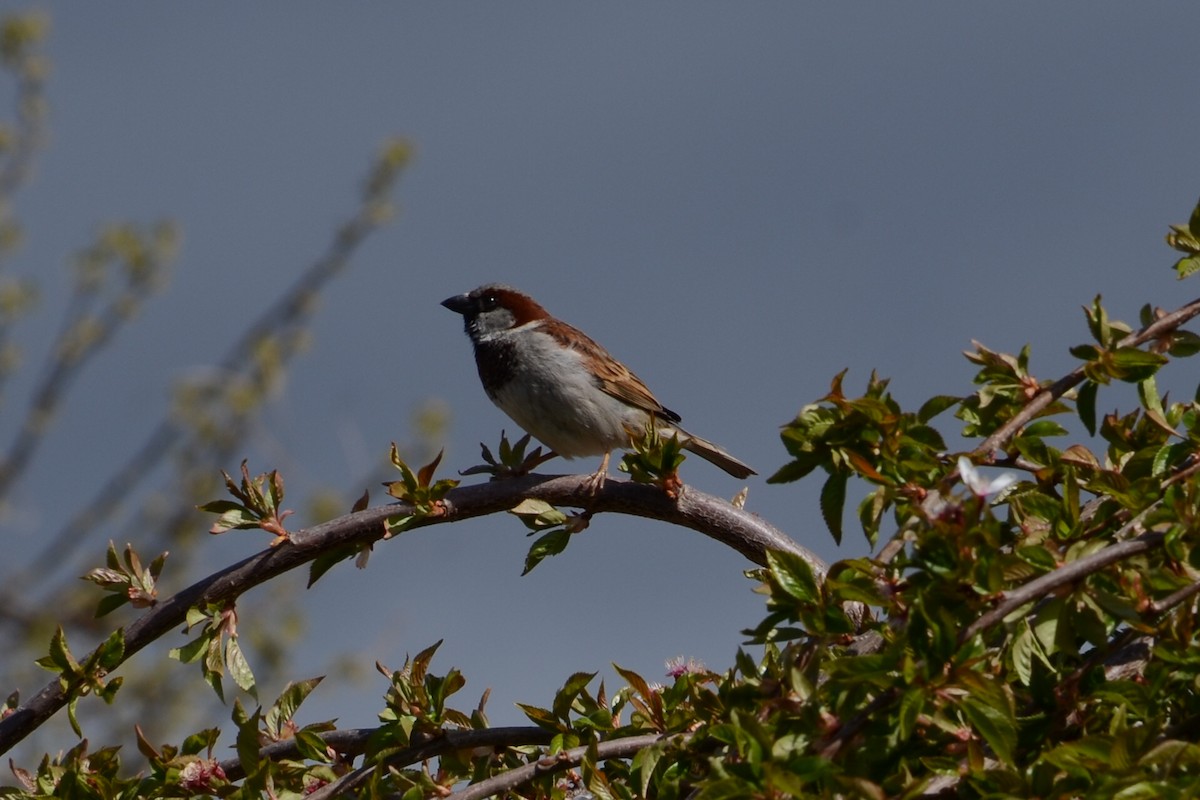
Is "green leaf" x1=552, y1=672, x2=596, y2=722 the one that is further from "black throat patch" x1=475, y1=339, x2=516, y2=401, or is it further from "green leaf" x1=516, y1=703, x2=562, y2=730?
"black throat patch" x1=475, y1=339, x2=516, y2=401

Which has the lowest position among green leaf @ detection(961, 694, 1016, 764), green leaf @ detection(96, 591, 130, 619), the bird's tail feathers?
green leaf @ detection(961, 694, 1016, 764)

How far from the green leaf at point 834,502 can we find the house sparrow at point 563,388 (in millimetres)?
3221

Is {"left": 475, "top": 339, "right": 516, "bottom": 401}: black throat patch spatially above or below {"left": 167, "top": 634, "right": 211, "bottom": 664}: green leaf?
above

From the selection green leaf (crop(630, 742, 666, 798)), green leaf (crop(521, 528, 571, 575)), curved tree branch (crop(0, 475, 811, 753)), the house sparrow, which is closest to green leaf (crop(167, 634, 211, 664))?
curved tree branch (crop(0, 475, 811, 753))

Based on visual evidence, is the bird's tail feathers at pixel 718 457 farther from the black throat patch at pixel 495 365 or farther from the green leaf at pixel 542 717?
the green leaf at pixel 542 717

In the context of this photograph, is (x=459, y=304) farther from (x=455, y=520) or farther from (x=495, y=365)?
(x=455, y=520)

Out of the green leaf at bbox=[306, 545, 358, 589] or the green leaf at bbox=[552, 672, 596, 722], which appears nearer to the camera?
the green leaf at bbox=[552, 672, 596, 722]

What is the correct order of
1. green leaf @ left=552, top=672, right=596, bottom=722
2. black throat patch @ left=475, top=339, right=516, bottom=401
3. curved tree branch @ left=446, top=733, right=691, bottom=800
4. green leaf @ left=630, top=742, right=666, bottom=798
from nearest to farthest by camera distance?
green leaf @ left=630, top=742, right=666, bottom=798
curved tree branch @ left=446, top=733, right=691, bottom=800
green leaf @ left=552, top=672, right=596, bottom=722
black throat patch @ left=475, top=339, right=516, bottom=401

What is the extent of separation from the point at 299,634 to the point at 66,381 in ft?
8.18

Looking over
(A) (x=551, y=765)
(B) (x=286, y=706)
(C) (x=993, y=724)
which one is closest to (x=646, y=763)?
(A) (x=551, y=765)

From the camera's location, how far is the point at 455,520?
10.6ft

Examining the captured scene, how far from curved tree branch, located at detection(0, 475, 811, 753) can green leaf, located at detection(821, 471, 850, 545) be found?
57 cm

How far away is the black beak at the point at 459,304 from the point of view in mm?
6871

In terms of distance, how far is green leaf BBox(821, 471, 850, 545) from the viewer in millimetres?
2367
